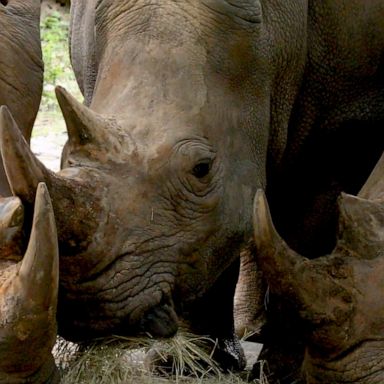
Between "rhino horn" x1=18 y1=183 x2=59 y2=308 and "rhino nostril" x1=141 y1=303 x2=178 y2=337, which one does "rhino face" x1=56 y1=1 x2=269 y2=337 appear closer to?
"rhino nostril" x1=141 y1=303 x2=178 y2=337

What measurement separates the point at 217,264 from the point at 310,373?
1.72 feet

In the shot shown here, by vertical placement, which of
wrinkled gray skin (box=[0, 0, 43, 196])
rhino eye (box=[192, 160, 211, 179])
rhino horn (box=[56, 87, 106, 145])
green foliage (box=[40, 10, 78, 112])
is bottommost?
green foliage (box=[40, 10, 78, 112])

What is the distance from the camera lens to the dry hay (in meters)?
4.90

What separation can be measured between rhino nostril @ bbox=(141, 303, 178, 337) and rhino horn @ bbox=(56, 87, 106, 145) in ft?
1.92

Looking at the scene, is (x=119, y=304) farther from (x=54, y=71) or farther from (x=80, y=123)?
(x=54, y=71)

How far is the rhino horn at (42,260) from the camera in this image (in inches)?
167

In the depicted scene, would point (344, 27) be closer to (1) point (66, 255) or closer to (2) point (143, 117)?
(2) point (143, 117)

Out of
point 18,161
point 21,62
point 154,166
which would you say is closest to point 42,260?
point 18,161

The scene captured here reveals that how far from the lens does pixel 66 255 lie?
184 inches

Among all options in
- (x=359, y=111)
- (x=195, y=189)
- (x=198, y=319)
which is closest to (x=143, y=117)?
(x=195, y=189)

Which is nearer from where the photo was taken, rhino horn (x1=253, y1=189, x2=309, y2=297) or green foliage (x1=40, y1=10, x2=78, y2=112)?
rhino horn (x1=253, y1=189, x2=309, y2=297)

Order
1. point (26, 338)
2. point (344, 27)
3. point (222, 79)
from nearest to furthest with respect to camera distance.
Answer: point (26, 338) → point (222, 79) → point (344, 27)

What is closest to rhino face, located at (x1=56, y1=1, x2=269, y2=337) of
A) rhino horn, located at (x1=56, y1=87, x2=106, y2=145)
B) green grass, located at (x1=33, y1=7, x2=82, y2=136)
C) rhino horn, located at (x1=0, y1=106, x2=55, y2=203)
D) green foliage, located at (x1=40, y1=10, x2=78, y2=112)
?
rhino horn, located at (x1=56, y1=87, x2=106, y2=145)

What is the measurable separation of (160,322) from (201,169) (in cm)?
53
